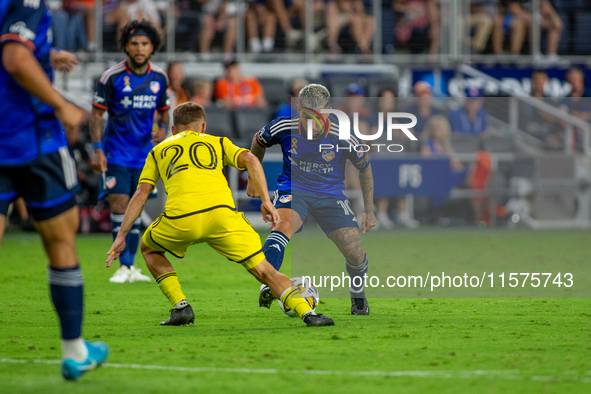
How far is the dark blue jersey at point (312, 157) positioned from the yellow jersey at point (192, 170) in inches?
36.7

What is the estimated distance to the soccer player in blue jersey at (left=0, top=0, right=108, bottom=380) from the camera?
392 centimetres

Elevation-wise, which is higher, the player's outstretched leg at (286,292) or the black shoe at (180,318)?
the player's outstretched leg at (286,292)

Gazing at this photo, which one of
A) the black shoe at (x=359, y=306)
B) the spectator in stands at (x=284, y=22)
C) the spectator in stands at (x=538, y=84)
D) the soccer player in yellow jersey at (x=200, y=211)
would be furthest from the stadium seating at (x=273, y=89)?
the soccer player in yellow jersey at (x=200, y=211)

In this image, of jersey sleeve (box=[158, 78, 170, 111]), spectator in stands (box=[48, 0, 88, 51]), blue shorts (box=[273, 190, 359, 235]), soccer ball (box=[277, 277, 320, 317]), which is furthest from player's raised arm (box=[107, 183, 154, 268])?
spectator in stands (box=[48, 0, 88, 51])

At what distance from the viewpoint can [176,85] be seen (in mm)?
13727

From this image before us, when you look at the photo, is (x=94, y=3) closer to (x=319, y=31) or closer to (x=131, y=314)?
(x=319, y=31)

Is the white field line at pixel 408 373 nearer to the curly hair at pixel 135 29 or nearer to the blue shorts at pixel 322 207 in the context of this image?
the blue shorts at pixel 322 207

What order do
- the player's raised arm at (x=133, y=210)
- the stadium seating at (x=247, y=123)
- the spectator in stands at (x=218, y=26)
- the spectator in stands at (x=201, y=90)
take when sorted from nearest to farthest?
the player's raised arm at (x=133, y=210)
the spectator in stands at (x=201, y=90)
the stadium seating at (x=247, y=123)
the spectator in stands at (x=218, y=26)

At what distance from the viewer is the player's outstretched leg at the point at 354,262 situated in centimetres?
635

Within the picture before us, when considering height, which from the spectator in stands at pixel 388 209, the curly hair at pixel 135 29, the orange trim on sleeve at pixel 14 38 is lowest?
the spectator in stands at pixel 388 209

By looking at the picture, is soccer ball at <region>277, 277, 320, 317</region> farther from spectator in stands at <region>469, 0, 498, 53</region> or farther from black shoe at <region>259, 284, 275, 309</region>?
spectator in stands at <region>469, 0, 498, 53</region>

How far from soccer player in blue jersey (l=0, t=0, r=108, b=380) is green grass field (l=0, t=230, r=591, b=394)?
337mm

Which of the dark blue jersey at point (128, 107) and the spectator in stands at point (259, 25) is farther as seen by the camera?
the spectator in stands at point (259, 25)

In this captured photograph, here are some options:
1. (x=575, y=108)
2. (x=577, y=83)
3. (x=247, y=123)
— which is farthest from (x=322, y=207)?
(x=577, y=83)
